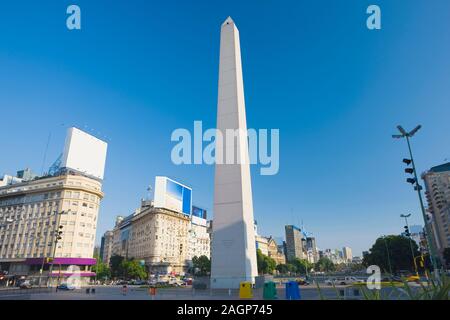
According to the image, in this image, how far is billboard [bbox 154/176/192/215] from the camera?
229 ft

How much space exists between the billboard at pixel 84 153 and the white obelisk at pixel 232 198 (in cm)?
4392

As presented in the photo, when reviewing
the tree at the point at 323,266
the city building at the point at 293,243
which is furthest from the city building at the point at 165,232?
the tree at the point at 323,266

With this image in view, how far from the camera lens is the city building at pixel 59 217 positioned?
176 feet

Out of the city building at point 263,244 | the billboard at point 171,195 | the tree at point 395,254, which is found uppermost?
the billboard at point 171,195

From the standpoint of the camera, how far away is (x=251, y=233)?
22.3m

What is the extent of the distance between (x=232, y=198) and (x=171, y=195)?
53.6 m

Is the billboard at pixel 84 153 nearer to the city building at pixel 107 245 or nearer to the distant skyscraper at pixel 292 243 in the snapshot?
the city building at pixel 107 245

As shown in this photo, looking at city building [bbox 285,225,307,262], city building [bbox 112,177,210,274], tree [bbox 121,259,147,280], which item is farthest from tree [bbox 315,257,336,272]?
tree [bbox 121,259,147,280]

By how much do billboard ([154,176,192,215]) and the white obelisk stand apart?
159 feet

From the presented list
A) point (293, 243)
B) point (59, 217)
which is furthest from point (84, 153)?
point (293, 243)

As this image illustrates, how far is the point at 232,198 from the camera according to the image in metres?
21.5

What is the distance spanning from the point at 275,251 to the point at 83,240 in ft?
368
